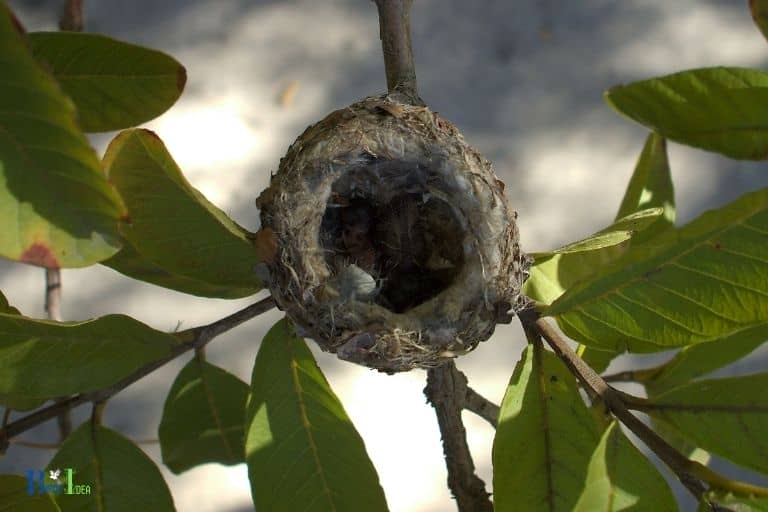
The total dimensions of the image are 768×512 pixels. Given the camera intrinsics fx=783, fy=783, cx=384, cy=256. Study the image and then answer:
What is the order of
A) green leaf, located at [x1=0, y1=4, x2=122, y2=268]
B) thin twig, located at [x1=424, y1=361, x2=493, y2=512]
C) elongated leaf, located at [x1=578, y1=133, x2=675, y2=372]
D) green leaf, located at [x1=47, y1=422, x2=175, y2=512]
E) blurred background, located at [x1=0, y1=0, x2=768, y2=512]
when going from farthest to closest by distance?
blurred background, located at [x1=0, y1=0, x2=768, y2=512] < elongated leaf, located at [x1=578, y1=133, x2=675, y2=372] < thin twig, located at [x1=424, y1=361, x2=493, y2=512] < green leaf, located at [x1=47, y1=422, x2=175, y2=512] < green leaf, located at [x1=0, y1=4, x2=122, y2=268]

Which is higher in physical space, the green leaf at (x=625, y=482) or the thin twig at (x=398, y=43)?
the thin twig at (x=398, y=43)

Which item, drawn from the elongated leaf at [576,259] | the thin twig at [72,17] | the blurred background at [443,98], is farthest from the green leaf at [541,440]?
the blurred background at [443,98]

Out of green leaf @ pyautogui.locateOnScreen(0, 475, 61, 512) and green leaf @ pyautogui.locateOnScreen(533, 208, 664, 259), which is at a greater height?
green leaf @ pyautogui.locateOnScreen(533, 208, 664, 259)

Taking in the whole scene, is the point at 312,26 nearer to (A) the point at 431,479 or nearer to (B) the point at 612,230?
(A) the point at 431,479

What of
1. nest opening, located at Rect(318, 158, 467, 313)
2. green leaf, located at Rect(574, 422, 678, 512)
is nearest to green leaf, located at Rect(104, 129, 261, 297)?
nest opening, located at Rect(318, 158, 467, 313)

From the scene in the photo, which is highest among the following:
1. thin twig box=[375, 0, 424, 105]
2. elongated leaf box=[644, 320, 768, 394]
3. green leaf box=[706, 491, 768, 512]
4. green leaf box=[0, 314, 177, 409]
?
thin twig box=[375, 0, 424, 105]

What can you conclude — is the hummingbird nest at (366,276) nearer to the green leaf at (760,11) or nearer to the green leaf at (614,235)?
the green leaf at (614,235)

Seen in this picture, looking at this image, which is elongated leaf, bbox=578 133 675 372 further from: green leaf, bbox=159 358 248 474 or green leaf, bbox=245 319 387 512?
green leaf, bbox=159 358 248 474

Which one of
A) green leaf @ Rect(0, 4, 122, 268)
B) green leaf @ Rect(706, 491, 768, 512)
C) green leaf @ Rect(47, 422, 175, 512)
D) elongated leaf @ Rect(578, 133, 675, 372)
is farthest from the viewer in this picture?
elongated leaf @ Rect(578, 133, 675, 372)

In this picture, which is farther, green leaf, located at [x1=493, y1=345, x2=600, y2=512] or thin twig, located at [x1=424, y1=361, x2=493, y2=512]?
thin twig, located at [x1=424, y1=361, x2=493, y2=512]
